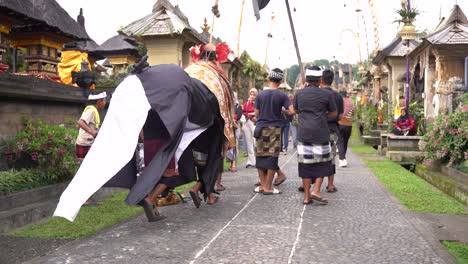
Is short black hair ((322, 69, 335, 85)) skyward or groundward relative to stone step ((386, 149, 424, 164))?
skyward

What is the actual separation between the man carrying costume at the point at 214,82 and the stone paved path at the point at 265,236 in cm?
29

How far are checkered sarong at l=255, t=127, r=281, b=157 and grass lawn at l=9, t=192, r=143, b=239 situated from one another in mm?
2047

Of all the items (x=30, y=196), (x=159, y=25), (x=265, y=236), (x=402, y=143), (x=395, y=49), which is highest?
(x=159, y=25)

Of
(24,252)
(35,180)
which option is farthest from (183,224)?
(35,180)

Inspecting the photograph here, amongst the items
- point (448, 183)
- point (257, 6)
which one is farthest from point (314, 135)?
point (448, 183)

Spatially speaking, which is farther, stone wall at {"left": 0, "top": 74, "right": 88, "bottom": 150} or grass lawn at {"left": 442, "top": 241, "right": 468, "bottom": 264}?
stone wall at {"left": 0, "top": 74, "right": 88, "bottom": 150}

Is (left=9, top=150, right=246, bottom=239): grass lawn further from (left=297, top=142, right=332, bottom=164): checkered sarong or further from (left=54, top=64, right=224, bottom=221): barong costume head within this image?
(left=297, top=142, right=332, bottom=164): checkered sarong

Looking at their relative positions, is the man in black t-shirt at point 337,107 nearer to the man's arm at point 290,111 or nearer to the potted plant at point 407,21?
the man's arm at point 290,111

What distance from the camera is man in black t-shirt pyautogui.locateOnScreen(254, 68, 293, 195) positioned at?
7621 millimetres

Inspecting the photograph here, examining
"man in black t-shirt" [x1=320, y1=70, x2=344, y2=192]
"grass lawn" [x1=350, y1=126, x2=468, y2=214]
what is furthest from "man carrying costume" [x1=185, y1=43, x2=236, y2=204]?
"grass lawn" [x1=350, y1=126, x2=468, y2=214]

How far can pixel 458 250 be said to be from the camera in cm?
472

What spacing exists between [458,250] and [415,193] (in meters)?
3.46

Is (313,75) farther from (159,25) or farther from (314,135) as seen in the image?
(159,25)

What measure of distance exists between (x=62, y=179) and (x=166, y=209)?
6.28 feet
